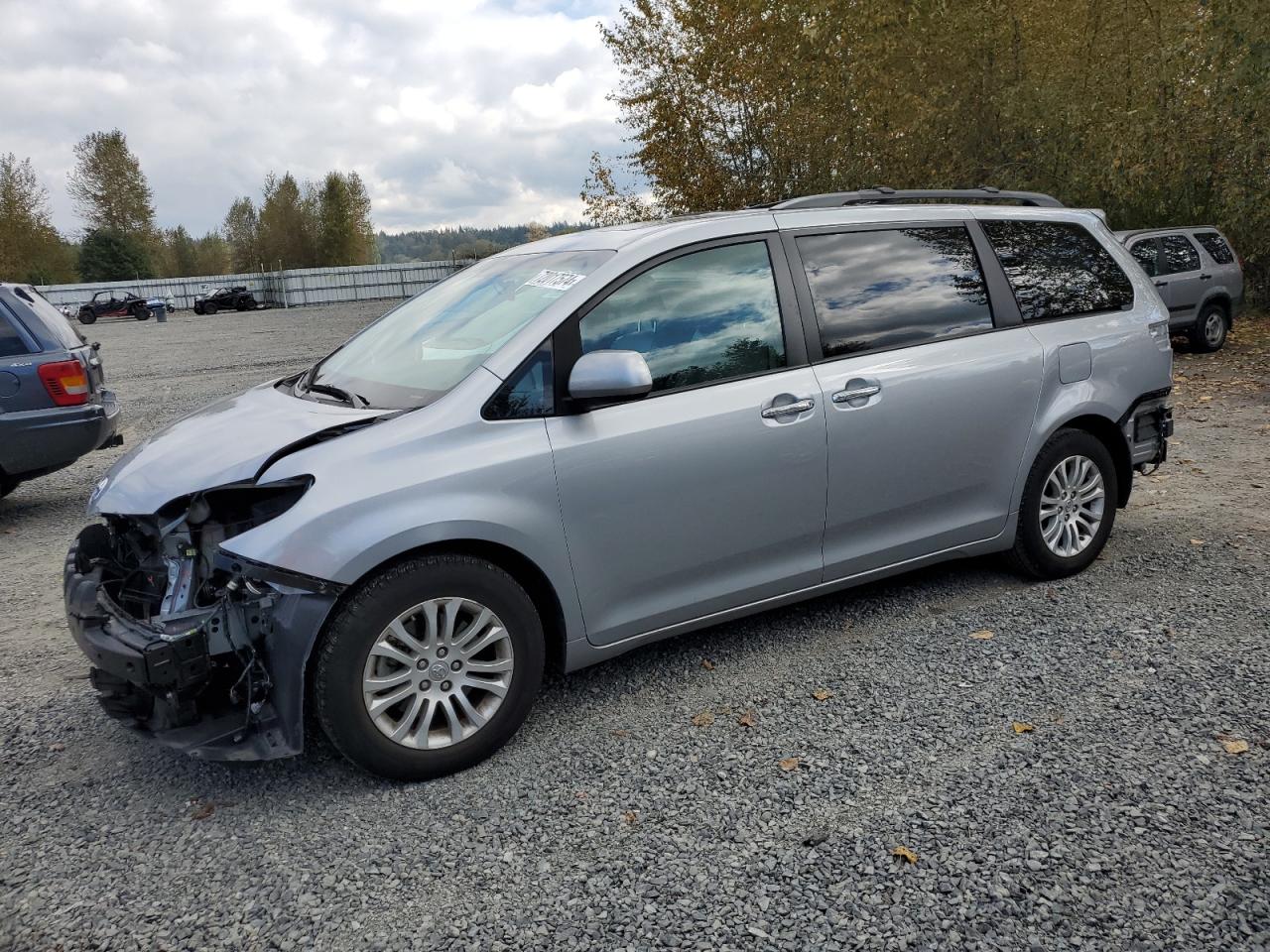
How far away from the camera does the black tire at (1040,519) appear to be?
470 cm

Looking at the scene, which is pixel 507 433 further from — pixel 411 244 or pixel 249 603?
pixel 411 244

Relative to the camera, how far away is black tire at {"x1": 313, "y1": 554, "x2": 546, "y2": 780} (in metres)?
3.13

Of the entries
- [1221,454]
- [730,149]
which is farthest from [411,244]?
[1221,454]

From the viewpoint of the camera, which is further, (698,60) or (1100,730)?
(698,60)

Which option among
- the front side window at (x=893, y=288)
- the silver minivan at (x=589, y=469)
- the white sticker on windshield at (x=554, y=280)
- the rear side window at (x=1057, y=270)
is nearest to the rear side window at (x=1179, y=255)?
the rear side window at (x=1057, y=270)

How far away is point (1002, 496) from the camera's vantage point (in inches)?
181

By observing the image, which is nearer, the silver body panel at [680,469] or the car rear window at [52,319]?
the silver body panel at [680,469]

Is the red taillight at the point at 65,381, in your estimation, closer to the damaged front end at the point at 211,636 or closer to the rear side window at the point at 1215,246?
the damaged front end at the point at 211,636

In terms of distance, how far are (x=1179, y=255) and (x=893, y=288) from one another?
38.8ft

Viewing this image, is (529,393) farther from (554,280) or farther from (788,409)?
(788,409)

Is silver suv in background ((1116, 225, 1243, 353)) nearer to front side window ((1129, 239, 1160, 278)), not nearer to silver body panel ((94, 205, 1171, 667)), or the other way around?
front side window ((1129, 239, 1160, 278))

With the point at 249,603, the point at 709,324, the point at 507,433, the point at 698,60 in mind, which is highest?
the point at 698,60

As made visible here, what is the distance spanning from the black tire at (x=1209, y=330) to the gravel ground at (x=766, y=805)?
441 inches

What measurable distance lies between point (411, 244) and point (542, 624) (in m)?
153
